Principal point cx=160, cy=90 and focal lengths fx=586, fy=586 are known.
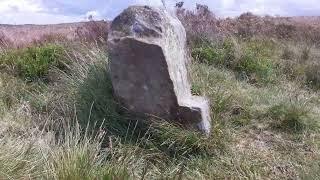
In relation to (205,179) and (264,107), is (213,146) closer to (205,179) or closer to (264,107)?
(205,179)

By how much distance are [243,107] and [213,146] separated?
3.95ft

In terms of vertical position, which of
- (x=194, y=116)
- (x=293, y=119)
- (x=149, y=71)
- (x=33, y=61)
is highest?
(x=149, y=71)

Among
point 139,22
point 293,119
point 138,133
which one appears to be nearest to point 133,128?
point 138,133

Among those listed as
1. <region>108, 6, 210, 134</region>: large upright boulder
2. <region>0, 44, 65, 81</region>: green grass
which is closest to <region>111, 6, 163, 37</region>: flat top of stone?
<region>108, 6, 210, 134</region>: large upright boulder

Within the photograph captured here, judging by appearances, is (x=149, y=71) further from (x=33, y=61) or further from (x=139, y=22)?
(x=33, y=61)

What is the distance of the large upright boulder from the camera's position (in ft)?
19.2

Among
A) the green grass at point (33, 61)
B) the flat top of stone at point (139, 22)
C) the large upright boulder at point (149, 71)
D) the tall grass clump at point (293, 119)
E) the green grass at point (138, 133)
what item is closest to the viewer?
the green grass at point (138, 133)

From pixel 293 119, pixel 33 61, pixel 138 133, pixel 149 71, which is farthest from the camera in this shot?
pixel 33 61

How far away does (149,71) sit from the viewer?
5910 mm

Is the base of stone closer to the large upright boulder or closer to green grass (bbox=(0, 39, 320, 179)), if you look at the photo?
the large upright boulder

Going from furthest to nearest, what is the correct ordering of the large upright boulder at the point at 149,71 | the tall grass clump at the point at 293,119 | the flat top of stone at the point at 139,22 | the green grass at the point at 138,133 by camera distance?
the tall grass clump at the point at 293,119 → the flat top of stone at the point at 139,22 → the large upright boulder at the point at 149,71 → the green grass at the point at 138,133

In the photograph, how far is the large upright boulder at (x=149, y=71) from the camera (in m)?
5.86

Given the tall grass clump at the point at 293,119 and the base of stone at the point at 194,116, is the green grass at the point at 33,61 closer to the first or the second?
the base of stone at the point at 194,116

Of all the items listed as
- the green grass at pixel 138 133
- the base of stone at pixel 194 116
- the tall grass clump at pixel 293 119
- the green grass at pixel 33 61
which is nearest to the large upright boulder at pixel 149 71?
the base of stone at pixel 194 116
